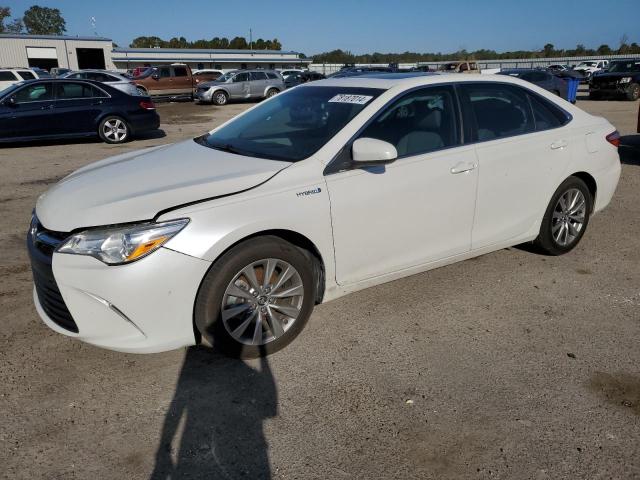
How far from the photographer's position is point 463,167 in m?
3.84

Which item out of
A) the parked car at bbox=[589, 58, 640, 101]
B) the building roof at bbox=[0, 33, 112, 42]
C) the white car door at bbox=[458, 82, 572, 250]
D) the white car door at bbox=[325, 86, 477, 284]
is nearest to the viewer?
the white car door at bbox=[325, 86, 477, 284]

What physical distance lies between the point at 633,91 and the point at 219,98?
18586mm

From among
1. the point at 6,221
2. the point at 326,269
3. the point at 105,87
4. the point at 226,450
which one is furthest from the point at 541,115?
the point at 105,87

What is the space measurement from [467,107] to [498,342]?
1750 millimetres

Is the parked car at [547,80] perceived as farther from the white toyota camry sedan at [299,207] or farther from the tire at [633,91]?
the white toyota camry sedan at [299,207]

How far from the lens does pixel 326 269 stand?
3381mm

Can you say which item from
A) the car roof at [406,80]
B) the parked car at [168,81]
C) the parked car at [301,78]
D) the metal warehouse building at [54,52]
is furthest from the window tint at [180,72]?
the metal warehouse building at [54,52]

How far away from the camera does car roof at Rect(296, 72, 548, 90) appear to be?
3.87 meters

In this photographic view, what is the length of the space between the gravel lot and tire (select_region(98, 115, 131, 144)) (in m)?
8.83

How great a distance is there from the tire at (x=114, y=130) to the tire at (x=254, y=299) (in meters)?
10.6

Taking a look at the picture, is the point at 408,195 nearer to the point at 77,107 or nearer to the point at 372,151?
the point at 372,151

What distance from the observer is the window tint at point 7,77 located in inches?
785

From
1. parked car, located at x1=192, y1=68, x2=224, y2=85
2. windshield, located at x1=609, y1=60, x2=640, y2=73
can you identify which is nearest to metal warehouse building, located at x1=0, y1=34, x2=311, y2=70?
parked car, located at x1=192, y1=68, x2=224, y2=85

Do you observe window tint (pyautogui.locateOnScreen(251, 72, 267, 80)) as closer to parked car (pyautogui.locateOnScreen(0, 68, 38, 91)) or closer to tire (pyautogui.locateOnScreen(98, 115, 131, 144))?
parked car (pyautogui.locateOnScreen(0, 68, 38, 91))
